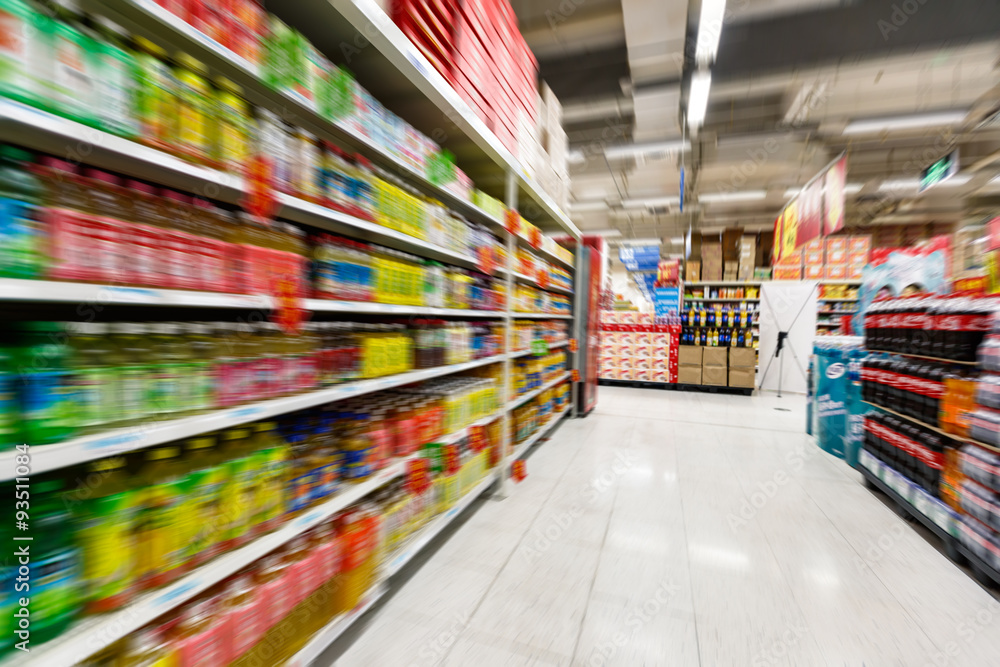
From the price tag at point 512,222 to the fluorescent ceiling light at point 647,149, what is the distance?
17.4ft

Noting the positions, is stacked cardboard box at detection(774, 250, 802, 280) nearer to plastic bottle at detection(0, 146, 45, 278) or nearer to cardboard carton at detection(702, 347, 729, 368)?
cardboard carton at detection(702, 347, 729, 368)

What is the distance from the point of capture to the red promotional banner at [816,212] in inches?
179

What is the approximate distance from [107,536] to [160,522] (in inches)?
3.8

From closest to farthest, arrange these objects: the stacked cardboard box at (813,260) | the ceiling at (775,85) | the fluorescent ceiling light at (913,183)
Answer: the ceiling at (775,85), the fluorescent ceiling light at (913,183), the stacked cardboard box at (813,260)

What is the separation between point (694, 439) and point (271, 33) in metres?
4.55

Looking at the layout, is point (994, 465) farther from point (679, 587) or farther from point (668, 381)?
point (668, 381)

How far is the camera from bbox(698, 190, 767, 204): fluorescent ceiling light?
29.3 ft

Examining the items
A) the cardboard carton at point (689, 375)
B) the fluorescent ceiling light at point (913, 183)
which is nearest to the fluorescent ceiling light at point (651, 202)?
the fluorescent ceiling light at point (913, 183)

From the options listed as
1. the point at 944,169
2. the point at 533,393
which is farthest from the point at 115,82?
the point at 944,169

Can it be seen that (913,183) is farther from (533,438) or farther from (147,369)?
(147,369)

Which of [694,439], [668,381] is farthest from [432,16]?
[668,381]

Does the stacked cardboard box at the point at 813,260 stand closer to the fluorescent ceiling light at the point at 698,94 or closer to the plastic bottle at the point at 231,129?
the fluorescent ceiling light at the point at 698,94

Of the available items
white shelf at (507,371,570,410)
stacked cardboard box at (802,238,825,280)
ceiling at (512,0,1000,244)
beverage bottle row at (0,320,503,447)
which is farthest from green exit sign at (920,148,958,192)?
beverage bottle row at (0,320,503,447)

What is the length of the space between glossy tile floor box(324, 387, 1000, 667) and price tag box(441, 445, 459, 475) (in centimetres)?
39
